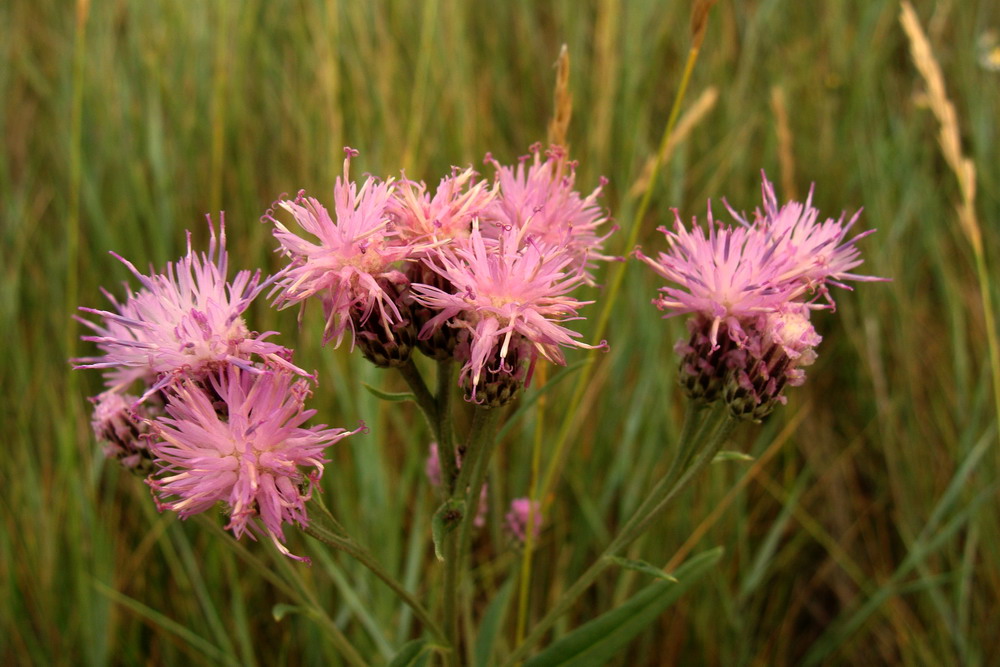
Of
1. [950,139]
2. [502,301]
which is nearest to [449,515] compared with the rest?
[502,301]

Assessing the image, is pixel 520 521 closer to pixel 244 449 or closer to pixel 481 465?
pixel 481 465

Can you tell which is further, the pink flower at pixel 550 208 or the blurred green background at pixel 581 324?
the blurred green background at pixel 581 324

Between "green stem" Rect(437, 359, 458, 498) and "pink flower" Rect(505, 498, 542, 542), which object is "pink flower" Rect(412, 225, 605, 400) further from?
"pink flower" Rect(505, 498, 542, 542)

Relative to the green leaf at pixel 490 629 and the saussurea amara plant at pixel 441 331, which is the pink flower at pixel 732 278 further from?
the green leaf at pixel 490 629

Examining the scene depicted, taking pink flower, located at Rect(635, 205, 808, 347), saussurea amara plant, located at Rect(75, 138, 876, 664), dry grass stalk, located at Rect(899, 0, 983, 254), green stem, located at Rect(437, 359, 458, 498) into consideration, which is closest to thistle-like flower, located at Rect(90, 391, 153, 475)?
saussurea amara plant, located at Rect(75, 138, 876, 664)

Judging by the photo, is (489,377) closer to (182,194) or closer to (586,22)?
(182,194)

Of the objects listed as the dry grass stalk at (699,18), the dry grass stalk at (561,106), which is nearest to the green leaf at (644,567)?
the dry grass stalk at (561,106)

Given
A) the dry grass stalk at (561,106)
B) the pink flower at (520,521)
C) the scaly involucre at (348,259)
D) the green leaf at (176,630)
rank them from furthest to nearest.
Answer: the green leaf at (176,630) < the pink flower at (520,521) < the dry grass stalk at (561,106) < the scaly involucre at (348,259)
